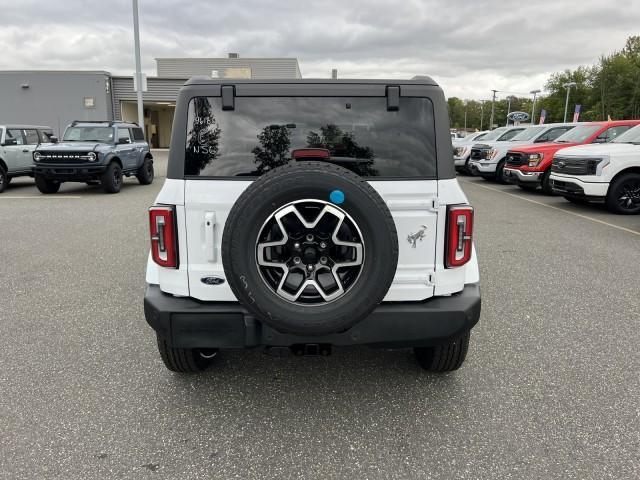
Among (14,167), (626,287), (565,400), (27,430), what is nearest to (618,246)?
(626,287)

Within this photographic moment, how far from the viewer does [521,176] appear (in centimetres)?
1313

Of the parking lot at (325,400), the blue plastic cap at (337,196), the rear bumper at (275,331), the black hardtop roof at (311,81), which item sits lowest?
the parking lot at (325,400)

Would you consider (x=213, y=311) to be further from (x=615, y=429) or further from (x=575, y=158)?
(x=575, y=158)

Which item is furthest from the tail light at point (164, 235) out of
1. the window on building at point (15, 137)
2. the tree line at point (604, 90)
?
the tree line at point (604, 90)

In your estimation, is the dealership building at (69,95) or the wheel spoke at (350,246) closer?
the wheel spoke at (350,246)

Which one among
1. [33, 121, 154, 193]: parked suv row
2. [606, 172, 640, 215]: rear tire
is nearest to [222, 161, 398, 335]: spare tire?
[606, 172, 640, 215]: rear tire

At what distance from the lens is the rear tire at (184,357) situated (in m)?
3.11

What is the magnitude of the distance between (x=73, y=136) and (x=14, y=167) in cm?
199

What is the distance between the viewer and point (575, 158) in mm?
10219

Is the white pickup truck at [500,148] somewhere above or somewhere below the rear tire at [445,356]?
above

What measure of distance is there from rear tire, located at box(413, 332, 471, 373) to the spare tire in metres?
0.95

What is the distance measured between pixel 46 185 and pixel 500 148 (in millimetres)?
13340

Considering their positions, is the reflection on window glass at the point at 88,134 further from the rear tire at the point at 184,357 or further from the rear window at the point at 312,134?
the rear window at the point at 312,134

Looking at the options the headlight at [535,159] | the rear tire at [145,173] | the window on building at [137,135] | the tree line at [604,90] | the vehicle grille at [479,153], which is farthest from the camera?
the tree line at [604,90]
